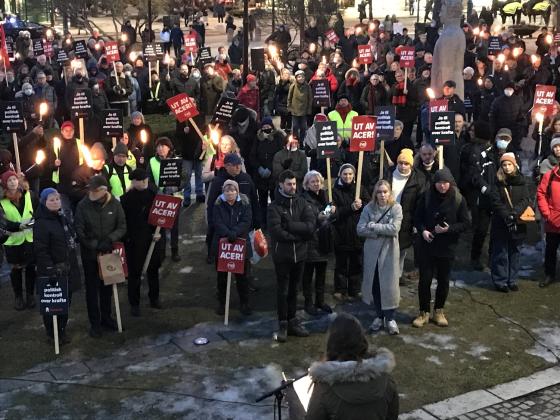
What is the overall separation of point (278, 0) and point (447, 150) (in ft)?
92.8

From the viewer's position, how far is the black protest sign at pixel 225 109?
497 inches

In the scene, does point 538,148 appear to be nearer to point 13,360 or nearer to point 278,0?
point 13,360

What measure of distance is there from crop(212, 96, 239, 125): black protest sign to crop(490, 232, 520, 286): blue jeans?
4.69m

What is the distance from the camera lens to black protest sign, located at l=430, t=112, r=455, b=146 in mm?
10570

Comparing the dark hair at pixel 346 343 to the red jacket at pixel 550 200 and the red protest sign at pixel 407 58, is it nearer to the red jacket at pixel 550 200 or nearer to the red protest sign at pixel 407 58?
the red jacket at pixel 550 200

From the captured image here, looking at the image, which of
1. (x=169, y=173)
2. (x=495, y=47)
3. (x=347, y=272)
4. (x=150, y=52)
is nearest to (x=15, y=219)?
(x=169, y=173)

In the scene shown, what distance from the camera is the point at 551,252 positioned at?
10.3 meters

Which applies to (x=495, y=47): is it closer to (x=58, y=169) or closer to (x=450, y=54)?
(x=450, y=54)

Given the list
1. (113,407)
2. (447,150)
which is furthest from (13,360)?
(447,150)

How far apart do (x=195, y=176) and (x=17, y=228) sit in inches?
194


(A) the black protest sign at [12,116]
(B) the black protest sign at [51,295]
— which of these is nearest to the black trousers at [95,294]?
(B) the black protest sign at [51,295]

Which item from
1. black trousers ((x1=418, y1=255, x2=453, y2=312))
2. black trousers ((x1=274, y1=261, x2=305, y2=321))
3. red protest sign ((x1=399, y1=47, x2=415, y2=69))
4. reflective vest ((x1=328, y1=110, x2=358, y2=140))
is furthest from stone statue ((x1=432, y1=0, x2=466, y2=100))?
black trousers ((x1=274, y1=261, x2=305, y2=321))

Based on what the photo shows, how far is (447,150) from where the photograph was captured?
38.6 ft

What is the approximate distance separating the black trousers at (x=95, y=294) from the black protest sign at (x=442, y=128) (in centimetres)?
457
